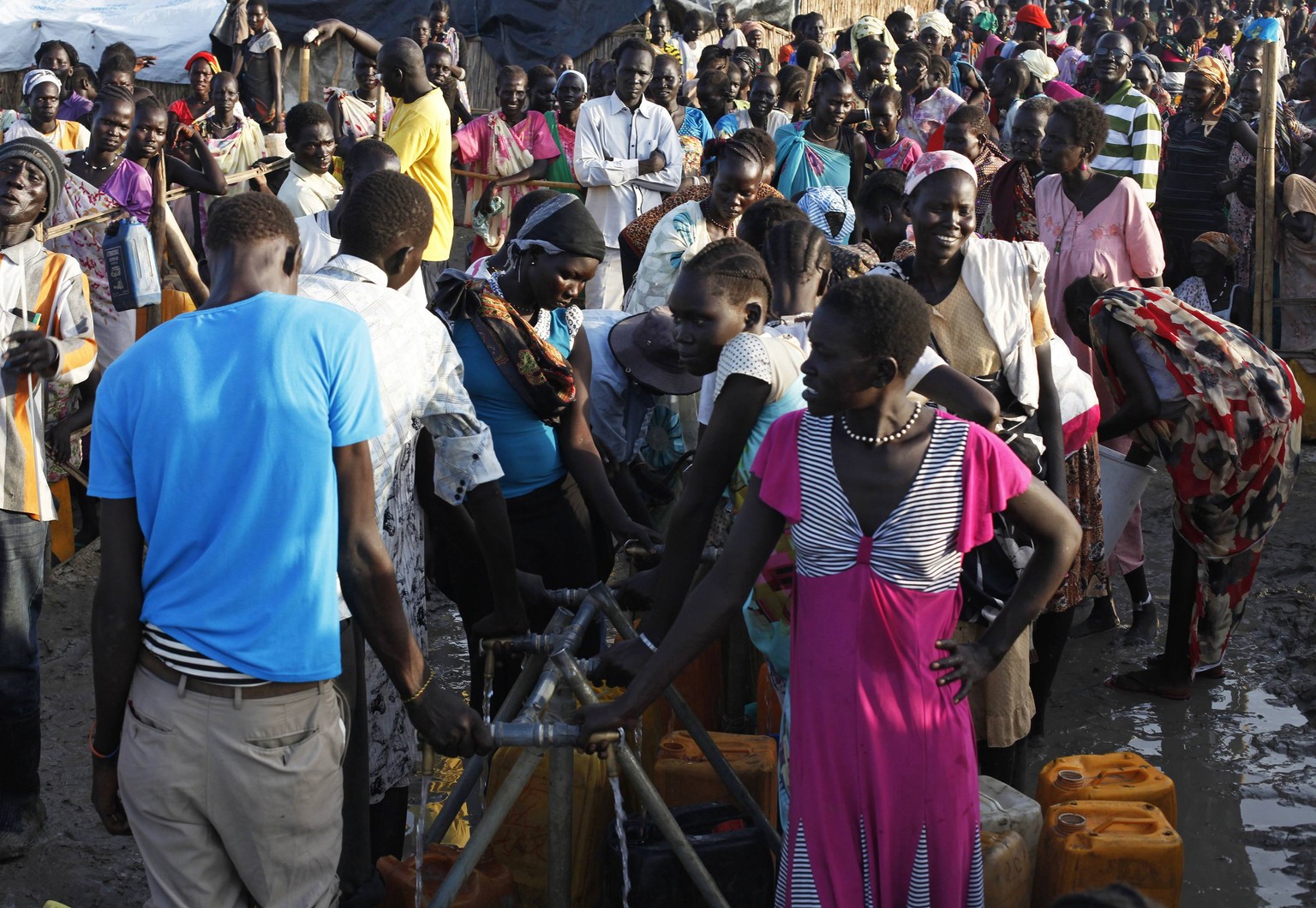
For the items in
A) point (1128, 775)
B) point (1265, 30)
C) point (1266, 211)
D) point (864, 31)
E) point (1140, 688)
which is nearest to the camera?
point (1128, 775)

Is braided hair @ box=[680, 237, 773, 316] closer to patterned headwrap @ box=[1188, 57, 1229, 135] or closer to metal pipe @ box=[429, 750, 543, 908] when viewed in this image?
metal pipe @ box=[429, 750, 543, 908]

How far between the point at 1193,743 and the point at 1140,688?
1.29 feet

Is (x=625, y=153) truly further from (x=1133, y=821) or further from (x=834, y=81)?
(x=1133, y=821)

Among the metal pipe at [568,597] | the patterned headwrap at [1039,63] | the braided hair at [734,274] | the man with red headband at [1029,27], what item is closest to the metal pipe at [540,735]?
the metal pipe at [568,597]

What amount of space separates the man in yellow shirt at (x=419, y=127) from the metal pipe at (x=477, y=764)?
14.6 ft

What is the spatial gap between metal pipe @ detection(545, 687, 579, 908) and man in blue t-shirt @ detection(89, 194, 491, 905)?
55 centimetres

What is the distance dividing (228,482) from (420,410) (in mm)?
879

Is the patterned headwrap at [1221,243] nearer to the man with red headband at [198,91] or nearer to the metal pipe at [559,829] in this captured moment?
the metal pipe at [559,829]

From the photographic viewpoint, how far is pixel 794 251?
3842mm

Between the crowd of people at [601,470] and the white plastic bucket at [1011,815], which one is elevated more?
the crowd of people at [601,470]

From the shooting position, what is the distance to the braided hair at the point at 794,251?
3.84 m

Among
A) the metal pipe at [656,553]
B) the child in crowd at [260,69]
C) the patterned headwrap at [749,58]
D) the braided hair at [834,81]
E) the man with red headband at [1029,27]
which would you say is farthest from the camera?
the man with red headband at [1029,27]

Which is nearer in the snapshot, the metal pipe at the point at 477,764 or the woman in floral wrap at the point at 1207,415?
the metal pipe at the point at 477,764

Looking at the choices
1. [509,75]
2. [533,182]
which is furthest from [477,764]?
[509,75]
